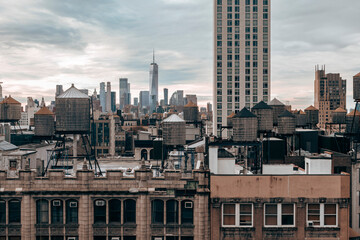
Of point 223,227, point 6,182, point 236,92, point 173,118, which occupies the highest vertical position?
point 236,92

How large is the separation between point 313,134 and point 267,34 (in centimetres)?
6964

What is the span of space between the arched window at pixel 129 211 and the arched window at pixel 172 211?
2.65m

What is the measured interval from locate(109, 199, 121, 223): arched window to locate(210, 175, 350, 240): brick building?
732cm

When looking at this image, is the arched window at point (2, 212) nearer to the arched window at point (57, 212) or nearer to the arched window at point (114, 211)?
the arched window at point (57, 212)

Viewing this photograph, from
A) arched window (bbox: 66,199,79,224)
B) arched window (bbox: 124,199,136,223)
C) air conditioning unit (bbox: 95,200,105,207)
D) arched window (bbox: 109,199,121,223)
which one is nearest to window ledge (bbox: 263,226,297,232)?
arched window (bbox: 124,199,136,223)

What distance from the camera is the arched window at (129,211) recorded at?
26188 mm

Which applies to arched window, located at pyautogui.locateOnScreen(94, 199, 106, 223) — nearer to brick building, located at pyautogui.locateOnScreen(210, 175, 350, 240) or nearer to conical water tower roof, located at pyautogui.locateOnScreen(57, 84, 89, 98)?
brick building, located at pyautogui.locateOnScreen(210, 175, 350, 240)

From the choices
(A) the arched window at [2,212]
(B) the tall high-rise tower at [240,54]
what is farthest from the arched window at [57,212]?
(B) the tall high-rise tower at [240,54]

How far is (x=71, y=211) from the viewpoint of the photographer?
86.0 ft

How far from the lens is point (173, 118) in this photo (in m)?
34.9

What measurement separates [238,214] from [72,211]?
12.9m

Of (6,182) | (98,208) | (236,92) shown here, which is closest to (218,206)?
(98,208)

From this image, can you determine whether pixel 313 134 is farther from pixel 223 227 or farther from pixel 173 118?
pixel 223 227

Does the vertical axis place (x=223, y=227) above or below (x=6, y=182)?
below
